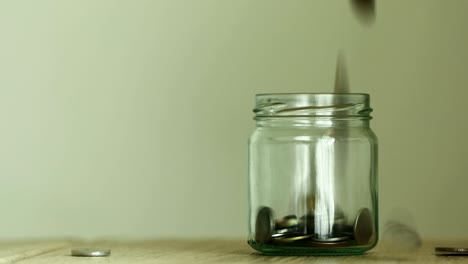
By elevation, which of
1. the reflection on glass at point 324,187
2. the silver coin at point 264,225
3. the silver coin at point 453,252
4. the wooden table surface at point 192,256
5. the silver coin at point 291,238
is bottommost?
the silver coin at point 453,252

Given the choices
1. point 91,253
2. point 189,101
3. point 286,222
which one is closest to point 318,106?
point 286,222

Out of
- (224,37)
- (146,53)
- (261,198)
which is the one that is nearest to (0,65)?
(146,53)

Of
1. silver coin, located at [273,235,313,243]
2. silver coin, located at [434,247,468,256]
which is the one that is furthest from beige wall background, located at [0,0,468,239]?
silver coin, located at [273,235,313,243]

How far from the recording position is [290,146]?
111 centimetres

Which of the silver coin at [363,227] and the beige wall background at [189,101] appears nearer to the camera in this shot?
the silver coin at [363,227]

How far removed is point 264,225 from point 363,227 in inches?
4.3

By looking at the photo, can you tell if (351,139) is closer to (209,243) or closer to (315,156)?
(315,156)

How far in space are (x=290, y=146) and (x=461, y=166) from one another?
1.65 feet

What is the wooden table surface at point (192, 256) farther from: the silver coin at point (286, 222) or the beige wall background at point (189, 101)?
the beige wall background at point (189, 101)

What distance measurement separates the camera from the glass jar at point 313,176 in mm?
1061

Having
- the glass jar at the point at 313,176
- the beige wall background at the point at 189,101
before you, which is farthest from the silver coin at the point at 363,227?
the beige wall background at the point at 189,101

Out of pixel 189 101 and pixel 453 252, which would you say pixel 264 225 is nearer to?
pixel 453 252

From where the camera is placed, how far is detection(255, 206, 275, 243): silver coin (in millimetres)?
1078

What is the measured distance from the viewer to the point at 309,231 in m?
1.05
